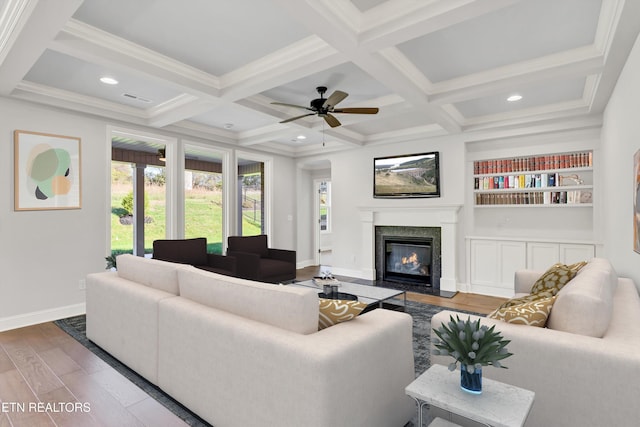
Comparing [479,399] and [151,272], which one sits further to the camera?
[151,272]

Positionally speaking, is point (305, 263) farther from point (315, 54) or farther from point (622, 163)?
point (622, 163)

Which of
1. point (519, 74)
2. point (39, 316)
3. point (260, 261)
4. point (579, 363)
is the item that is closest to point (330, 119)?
point (519, 74)

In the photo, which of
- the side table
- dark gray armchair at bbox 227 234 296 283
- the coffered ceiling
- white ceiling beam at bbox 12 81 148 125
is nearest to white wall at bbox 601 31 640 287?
the coffered ceiling

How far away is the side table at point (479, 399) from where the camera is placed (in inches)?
46.8

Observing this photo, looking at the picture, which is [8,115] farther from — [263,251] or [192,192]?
[263,251]

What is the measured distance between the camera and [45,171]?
3.93m

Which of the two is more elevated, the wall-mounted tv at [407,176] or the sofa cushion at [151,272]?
the wall-mounted tv at [407,176]

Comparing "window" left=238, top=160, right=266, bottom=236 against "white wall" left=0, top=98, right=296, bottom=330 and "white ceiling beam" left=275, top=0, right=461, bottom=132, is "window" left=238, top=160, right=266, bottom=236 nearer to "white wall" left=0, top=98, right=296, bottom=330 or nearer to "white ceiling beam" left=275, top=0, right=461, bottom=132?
"white wall" left=0, top=98, right=296, bottom=330

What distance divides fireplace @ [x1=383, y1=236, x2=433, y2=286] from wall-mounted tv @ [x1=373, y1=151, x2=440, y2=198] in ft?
2.64

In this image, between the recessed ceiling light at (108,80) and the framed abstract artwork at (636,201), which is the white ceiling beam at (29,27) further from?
the framed abstract artwork at (636,201)

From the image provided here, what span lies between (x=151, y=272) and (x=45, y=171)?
2.49 metres

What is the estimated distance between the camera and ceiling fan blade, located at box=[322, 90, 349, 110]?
319 centimetres

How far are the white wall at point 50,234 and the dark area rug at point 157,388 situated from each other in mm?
365

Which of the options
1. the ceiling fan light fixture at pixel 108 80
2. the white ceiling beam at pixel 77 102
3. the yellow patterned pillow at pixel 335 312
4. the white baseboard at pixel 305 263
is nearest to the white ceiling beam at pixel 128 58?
the ceiling fan light fixture at pixel 108 80
